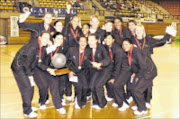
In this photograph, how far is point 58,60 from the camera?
5297mm

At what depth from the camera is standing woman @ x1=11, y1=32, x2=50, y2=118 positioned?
505 cm

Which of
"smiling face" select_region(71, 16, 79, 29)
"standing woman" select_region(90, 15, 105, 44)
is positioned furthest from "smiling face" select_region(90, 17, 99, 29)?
"smiling face" select_region(71, 16, 79, 29)

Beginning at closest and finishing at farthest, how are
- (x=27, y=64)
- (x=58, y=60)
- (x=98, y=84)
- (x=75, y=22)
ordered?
(x=27, y=64) < (x=58, y=60) < (x=98, y=84) < (x=75, y=22)

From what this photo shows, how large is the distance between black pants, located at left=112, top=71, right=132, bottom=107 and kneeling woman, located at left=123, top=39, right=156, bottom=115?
262mm

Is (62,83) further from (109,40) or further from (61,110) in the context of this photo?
(109,40)

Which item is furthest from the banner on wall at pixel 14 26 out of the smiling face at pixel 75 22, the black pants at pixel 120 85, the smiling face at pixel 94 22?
the black pants at pixel 120 85

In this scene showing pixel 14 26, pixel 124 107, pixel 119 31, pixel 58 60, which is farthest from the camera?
pixel 14 26

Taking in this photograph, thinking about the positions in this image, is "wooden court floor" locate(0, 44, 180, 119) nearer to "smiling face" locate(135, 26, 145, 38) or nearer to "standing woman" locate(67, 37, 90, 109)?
"standing woman" locate(67, 37, 90, 109)

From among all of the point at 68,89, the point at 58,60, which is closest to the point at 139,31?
the point at 58,60

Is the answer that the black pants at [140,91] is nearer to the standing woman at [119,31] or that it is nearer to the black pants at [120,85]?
the black pants at [120,85]

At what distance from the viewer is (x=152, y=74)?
567 cm

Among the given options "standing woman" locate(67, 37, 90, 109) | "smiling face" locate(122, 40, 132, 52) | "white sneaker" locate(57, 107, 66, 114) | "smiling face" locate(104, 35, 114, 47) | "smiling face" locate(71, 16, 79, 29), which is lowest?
"white sneaker" locate(57, 107, 66, 114)

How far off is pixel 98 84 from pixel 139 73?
38.4 inches

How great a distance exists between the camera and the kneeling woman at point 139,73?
5520 mm
